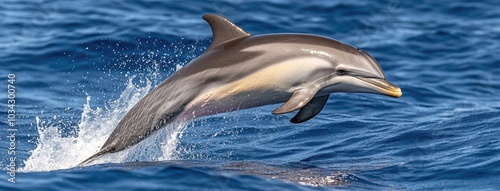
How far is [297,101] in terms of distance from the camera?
26.4 feet

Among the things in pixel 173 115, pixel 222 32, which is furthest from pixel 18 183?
pixel 222 32

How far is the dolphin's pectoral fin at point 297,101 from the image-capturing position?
793cm

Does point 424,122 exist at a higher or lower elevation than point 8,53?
lower

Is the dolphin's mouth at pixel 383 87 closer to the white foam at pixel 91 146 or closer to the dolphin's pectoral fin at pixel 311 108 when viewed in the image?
the dolphin's pectoral fin at pixel 311 108

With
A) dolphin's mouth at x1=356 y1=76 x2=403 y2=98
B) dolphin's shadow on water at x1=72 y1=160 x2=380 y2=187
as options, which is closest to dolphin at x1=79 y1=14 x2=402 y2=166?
dolphin's mouth at x1=356 y1=76 x2=403 y2=98

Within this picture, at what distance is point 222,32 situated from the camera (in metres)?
8.34

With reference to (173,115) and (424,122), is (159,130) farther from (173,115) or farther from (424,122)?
(424,122)

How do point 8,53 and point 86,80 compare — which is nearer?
point 86,80

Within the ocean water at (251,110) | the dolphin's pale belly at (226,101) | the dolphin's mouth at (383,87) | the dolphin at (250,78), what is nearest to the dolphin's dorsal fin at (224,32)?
the dolphin at (250,78)

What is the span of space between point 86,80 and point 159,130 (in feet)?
14.3

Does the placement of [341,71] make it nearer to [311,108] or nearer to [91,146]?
[311,108]

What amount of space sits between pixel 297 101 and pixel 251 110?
3.69 m

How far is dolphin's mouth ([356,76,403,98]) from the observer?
8250 mm

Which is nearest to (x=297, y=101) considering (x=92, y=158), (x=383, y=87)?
(x=383, y=87)
